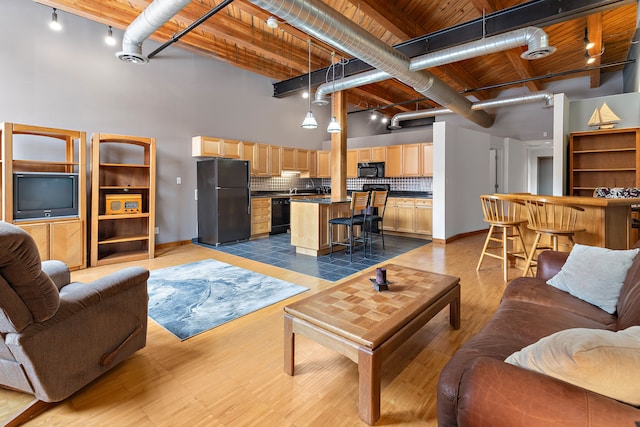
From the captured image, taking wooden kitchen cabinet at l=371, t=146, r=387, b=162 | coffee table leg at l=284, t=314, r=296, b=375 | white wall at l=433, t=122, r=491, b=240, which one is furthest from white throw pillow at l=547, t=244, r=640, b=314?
wooden kitchen cabinet at l=371, t=146, r=387, b=162

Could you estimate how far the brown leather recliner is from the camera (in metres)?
1.39

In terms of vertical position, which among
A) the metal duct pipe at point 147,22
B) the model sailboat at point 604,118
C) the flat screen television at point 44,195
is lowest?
the flat screen television at point 44,195

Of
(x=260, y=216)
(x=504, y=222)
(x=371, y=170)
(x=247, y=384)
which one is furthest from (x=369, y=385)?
(x=371, y=170)

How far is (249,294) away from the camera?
341 centimetres

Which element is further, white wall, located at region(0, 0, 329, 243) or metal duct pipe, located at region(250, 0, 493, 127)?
white wall, located at region(0, 0, 329, 243)

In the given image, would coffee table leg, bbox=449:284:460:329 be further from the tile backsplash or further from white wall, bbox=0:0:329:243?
the tile backsplash

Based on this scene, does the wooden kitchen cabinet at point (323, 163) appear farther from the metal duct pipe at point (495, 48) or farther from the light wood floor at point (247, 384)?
the light wood floor at point (247, 384)

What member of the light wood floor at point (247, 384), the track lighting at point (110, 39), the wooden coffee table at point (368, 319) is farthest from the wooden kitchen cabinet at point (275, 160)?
the wooden coffee table at point (368, 319)

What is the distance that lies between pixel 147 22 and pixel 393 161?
5.94 meters

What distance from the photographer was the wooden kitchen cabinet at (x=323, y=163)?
891 centimetres

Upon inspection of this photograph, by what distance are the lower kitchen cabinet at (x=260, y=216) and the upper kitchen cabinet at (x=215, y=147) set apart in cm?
108

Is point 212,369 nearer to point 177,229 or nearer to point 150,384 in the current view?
point 150,384

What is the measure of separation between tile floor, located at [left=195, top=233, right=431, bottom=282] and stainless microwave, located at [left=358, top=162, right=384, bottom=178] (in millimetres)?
2044

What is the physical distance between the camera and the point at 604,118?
16.5 feet
